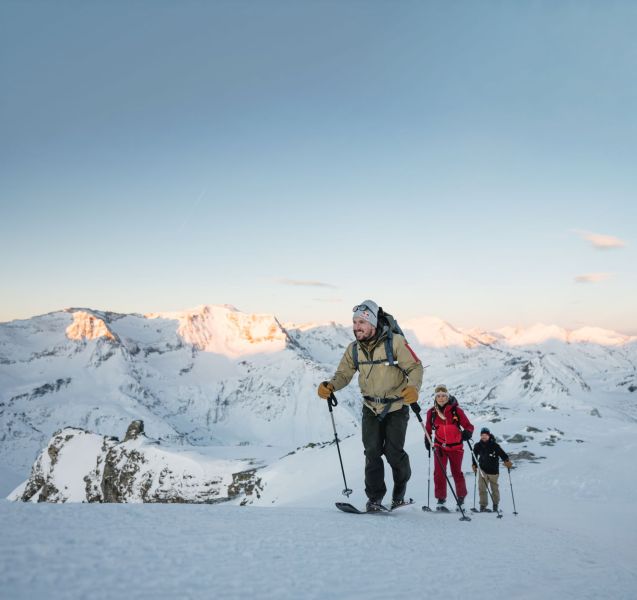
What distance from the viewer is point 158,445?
221ft

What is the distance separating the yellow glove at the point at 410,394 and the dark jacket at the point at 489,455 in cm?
691

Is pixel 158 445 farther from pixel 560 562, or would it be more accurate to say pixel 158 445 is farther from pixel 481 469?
pixel 560 562

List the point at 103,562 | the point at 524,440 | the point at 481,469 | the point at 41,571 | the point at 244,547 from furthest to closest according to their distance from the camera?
the point at 524,440
the point at 481,469
the point at 244,547
the point at 103,562
the point at 41,571

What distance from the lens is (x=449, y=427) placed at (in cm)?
1045

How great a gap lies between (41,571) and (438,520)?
615cm

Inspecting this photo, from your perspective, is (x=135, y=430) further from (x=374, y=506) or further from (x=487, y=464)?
(x=374, y=506)

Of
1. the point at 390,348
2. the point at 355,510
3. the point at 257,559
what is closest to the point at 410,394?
the point at 390,348

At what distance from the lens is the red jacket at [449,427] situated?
1037cm

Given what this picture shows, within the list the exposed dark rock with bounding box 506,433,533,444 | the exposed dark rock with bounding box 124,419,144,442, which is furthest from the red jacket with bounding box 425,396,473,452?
the exposed dark rock with bounding box 124,419,144,442

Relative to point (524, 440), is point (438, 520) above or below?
below

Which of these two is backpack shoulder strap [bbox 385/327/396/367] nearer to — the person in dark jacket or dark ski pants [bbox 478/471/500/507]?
the person in dark jacket

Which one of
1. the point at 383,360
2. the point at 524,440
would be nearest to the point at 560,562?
the point at 383,360

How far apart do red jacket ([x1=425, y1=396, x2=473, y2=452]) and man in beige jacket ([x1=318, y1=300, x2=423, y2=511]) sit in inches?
121

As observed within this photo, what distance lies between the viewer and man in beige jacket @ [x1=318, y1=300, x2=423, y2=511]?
7.33 m
